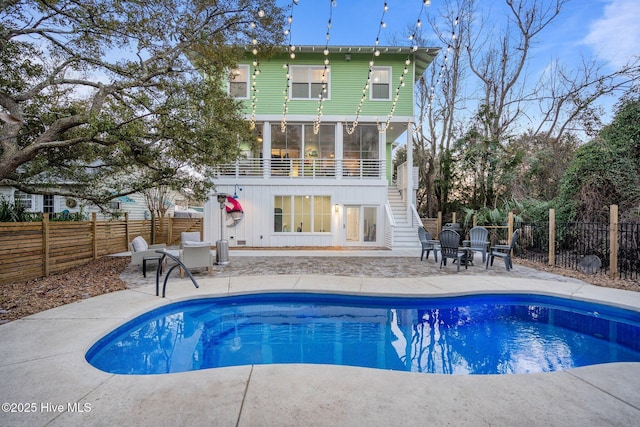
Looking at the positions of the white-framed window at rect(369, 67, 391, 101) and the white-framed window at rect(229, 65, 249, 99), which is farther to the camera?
the white-framed window at rect(369, 67, 391, 101)

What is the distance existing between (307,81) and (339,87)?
5.18ft

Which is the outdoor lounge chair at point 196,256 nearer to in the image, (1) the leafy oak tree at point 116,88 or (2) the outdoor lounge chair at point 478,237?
(1) the leafy oak tree at point 116,88

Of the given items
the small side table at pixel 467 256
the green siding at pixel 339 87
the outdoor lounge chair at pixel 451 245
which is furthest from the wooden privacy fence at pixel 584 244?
the green siding at pixel 339 87

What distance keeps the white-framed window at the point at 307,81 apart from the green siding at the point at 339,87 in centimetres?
22

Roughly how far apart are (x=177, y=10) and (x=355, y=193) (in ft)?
29.5

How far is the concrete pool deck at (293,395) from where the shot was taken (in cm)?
198

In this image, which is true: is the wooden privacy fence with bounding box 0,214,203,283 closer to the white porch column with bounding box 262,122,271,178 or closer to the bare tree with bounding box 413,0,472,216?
the white porch column with bounding box 262,122,271,178

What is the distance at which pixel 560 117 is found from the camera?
1511 cm

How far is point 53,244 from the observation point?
23.4 ft

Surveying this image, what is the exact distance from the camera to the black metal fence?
6941mm

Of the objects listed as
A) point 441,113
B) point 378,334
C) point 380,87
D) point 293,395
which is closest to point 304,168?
point 380,87

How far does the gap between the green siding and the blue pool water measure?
10.2 metres

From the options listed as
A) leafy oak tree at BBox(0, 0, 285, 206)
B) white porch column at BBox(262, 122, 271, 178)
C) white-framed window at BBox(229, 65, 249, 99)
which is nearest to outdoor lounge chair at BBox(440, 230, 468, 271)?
leafy oak tree at BBox(0, 0, 285, 206)

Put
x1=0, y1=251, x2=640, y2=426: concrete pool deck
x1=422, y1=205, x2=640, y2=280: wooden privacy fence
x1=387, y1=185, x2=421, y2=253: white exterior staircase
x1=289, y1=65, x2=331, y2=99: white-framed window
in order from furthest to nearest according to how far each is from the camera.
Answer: x1=289, y1=65, x2=331, y2=99: white-framed window → x1=387, y1=185, x2=421, y2=253: white exterior staircase → x1=422, y1=205, x2=640, y2=280: wooden privacy fence → x1=0, y1=251, x2=640, y2=426: concrete pool deck
